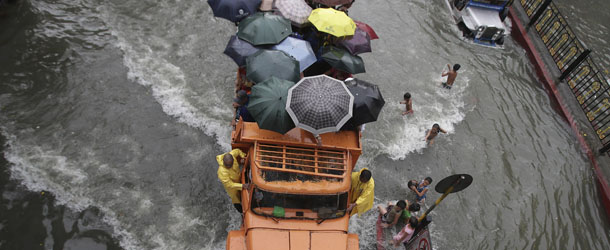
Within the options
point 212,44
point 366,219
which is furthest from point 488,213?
point 212,44

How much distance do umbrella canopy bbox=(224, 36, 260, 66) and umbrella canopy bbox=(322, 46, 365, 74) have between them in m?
1.76

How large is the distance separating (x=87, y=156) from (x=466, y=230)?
385 inches

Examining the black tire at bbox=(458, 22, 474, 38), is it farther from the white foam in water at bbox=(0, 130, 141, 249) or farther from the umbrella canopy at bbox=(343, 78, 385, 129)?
the white foam in water at bbox=(0, 130, 141, 249)

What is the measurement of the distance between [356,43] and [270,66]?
8.92 ft

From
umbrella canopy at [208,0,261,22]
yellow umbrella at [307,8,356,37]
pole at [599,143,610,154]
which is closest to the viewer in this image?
yellow umbrella at [307,8,356,37]

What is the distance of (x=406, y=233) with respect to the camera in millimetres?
7656

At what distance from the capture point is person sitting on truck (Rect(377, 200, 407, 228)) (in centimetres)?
791

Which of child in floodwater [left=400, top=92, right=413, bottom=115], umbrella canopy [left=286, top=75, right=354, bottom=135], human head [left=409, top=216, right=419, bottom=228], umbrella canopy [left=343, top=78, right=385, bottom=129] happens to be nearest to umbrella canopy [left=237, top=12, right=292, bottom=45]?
umbrella canopy [left=286, top=75, right=354, bottom=135]

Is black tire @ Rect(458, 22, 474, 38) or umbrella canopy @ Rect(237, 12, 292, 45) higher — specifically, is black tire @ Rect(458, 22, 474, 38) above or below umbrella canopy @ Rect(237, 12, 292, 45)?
below

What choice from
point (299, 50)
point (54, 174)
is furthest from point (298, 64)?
point (54, 174)

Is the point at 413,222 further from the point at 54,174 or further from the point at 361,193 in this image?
the point at 54,174

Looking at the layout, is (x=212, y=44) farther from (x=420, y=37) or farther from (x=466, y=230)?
(x=466, y=230)

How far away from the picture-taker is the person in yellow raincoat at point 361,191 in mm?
6996

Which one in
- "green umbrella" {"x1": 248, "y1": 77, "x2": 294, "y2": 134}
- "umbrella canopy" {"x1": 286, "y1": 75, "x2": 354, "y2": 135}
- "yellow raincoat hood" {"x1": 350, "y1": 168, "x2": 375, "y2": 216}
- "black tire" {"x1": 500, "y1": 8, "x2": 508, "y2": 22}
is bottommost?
"black tire" {"x1": 500, "y1": 8, "x2": 508, "y2": 22}
